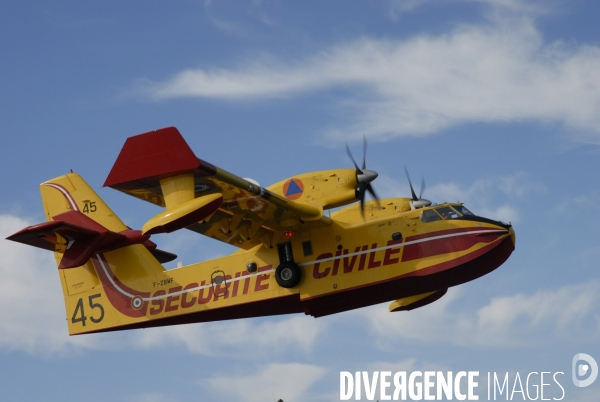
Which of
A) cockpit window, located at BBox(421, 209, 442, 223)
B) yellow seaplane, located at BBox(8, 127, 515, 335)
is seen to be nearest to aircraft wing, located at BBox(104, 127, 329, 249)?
yellow seaplane, located at BBox(8, 127, 515, 335)

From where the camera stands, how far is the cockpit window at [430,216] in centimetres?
2484

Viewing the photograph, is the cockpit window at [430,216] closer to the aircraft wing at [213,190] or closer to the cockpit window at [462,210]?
the cockpit window at [462,210]

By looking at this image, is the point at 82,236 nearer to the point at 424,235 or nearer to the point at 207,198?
the point at 207,198

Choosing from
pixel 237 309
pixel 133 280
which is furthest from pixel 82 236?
pixel 237 309

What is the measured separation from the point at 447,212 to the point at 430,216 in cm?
46

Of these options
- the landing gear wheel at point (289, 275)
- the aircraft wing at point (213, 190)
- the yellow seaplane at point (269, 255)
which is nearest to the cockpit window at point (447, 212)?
the yellow seaplane at point (269, 255)

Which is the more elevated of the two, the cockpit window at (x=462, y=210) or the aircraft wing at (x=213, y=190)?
the cockpit window at (x=462, y=210)

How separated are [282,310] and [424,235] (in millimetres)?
4511

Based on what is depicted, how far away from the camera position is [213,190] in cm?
2295

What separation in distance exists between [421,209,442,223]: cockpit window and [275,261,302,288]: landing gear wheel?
3574 mm

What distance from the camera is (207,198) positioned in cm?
2097

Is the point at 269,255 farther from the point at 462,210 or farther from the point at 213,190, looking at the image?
the point at 462,210

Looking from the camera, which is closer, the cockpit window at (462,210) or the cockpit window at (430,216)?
the cockpit window at (430,216)

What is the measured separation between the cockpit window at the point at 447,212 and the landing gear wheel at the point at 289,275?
4.03 meters
